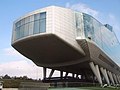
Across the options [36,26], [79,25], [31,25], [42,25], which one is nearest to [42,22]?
[42,25]

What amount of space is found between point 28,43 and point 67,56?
12236 millimetres

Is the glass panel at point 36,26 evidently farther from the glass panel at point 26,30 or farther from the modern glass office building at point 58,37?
the glass panel at point 26,30

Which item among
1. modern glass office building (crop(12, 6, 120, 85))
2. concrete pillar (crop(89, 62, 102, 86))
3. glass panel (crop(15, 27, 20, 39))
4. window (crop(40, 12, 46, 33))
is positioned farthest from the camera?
concrete pillar (crop(89, 62, 102, 86))

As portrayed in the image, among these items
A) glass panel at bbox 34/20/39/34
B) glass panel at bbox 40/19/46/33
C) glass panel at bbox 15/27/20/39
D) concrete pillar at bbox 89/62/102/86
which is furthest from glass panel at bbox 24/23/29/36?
concrete pillar at bbox 89/62/102/86

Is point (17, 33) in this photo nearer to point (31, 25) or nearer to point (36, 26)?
point (31, 25)

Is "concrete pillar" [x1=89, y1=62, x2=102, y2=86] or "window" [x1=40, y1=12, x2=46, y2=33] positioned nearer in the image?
"window" [x1=40, y1=12, x2=46, y2=33]

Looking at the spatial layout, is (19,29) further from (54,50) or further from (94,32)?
(94,32)

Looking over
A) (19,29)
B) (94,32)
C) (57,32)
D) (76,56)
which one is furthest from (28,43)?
(94,32)

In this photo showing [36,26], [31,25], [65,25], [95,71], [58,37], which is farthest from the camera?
[95,71]

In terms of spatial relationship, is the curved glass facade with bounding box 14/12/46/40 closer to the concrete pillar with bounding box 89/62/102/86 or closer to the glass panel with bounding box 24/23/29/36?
the glass panel with bounding box 24/23/29/36

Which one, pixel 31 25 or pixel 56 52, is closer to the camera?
pixel 31 25

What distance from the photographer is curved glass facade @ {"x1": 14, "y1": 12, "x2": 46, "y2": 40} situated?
49656 mm

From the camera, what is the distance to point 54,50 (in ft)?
182

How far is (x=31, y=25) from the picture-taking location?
51469 millimetres
